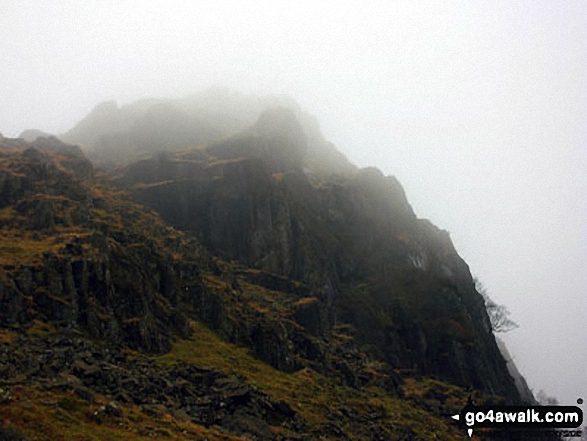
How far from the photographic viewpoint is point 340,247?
4461 inches

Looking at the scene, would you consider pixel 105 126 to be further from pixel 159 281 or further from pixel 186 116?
pixel 159 281

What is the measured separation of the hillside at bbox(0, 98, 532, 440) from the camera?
129ft

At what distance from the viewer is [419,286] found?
110m

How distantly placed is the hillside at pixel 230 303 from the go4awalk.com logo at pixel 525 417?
52.0 ft

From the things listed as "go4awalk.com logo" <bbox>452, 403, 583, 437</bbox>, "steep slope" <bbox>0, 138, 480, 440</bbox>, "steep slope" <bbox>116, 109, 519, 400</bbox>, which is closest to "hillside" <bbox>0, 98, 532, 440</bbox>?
"steep slope" <bbox>0, 138, 480, 440</bbox>

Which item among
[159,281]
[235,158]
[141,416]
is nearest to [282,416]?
[141,416]

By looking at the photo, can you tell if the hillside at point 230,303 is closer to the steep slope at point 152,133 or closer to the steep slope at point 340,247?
the steep slope at point 340,247

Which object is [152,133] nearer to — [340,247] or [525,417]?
[340,247]

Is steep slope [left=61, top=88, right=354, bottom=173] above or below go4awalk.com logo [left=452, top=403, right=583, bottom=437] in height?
above

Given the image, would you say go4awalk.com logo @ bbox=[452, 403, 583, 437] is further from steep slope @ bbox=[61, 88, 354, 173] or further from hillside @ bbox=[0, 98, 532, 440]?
steep slope @ bbox=[61, 88, 354, 173]

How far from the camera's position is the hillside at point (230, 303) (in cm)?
3944

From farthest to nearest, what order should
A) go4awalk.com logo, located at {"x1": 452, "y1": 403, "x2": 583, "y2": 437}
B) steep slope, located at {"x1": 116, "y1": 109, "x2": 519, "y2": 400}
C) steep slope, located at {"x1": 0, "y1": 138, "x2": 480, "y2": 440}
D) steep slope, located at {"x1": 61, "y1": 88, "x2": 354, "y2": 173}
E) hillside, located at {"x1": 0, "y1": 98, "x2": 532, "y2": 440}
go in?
steep slope, located at {"x1": 61, "y1": 88, "x2": 354, "y2": 173} → steep slope, located at {"x1": 116, "y1": 109, "x2": 519, "y2": 400} → hillside, located at {"x1": 0, "y1": 98, "x2": 532, "y2": 440} → steep slope, located at {"x1": 0, "y1": 138, "x2": 480, "y2": 440} → go4awalk.com logo, located at {"x1": 452, "y1": 403, "x2": 583, "y2": 437}

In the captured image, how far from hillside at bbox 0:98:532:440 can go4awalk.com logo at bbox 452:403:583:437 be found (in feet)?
52.0

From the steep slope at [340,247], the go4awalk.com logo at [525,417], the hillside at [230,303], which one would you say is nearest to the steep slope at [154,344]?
the hillside at [230,303]
